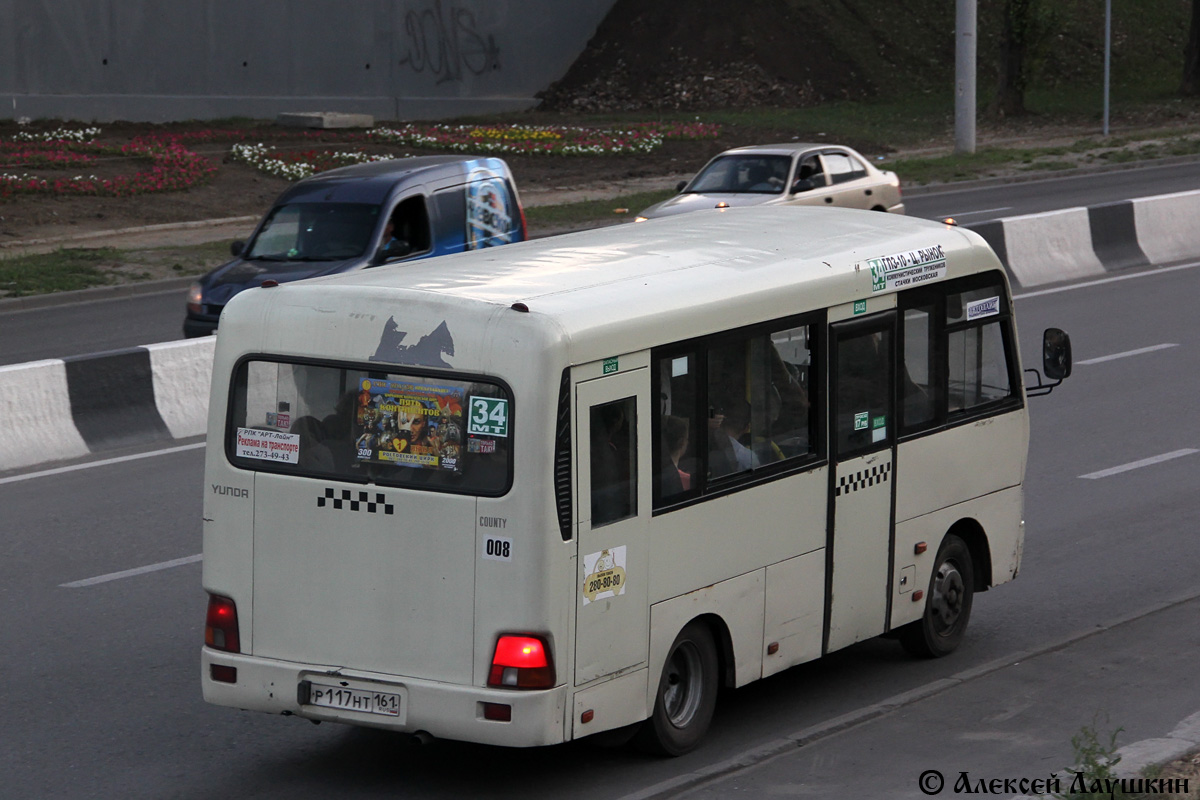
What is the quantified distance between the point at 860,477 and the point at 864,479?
3cm

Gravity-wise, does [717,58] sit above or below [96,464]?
above

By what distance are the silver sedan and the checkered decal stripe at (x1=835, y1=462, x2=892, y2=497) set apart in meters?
14.2

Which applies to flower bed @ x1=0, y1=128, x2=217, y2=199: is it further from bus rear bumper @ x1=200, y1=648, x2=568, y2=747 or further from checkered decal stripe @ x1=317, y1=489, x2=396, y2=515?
checkered decal stripe @ x1=317, y1=489, x2=396, y2=515

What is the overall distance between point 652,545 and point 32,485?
696 centimetres

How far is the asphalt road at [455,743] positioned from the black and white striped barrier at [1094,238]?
8043 millimetres

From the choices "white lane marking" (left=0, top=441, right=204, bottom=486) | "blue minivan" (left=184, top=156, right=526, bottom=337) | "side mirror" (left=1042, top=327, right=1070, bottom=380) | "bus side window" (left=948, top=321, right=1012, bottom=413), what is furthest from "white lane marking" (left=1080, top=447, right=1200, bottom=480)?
"white lane marking" (left=0, top=441, right=204, bottom=486)

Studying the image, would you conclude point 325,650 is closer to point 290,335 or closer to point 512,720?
point 512,720

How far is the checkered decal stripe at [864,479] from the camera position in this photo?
741 centimetres

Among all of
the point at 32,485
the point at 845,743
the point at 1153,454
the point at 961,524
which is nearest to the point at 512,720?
the point at 845,743

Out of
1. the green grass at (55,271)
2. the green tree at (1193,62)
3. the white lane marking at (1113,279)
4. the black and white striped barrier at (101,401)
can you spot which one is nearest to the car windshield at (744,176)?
the white lane marking at (1113,279)

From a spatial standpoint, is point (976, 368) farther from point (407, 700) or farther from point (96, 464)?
point (96, 464)

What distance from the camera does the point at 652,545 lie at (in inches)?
252

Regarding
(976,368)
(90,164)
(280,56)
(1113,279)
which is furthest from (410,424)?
(280,56)

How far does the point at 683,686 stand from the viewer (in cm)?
682
